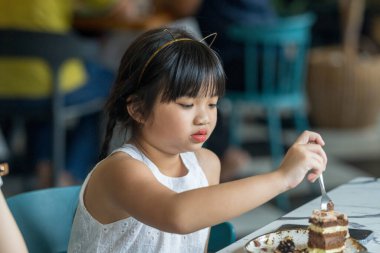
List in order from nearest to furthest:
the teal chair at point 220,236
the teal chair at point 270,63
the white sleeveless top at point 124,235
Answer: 1. the white sleeveless top at point 124,235
2. the teal chair at point 220,236
3. the teal chair at point 270,63

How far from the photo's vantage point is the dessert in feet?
3.54

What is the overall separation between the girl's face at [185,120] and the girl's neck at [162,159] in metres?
0.08

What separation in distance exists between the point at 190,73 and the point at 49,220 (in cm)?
44

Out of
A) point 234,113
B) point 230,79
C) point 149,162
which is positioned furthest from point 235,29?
point 149,162

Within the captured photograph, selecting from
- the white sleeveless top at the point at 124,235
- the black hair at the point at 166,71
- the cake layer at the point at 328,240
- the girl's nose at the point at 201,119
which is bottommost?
the white sleeveless top at the point at 124,235

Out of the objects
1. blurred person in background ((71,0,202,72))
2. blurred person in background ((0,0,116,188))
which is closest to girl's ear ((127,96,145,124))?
blurred person in background ((0,0,116,188))

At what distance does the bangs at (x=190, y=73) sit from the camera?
1.25 metres

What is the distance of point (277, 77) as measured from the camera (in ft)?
11.7

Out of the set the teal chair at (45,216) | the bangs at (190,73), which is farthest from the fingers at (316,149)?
the teal chair at (45,216)

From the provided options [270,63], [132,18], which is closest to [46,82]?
[132,18]

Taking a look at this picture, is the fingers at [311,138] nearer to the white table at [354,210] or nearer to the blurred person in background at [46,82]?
the white table at [354,210]

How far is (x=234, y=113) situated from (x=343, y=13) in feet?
4.46

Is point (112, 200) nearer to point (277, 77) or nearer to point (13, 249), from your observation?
point (13, 249)

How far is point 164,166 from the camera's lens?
139cm
